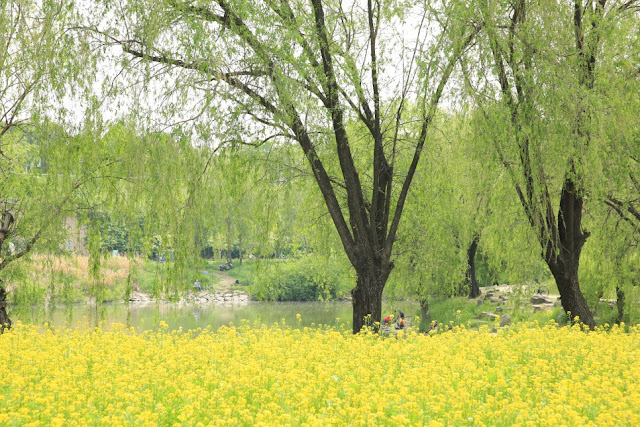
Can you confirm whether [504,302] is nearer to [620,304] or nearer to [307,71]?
[620,304]

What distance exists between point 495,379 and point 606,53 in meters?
6.11

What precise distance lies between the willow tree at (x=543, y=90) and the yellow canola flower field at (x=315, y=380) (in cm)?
259

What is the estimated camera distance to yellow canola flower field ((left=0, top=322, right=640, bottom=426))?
16.3 ft

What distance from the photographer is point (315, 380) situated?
566 cm

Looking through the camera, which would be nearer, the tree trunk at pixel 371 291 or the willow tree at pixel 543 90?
the willow tree at pixel 543 90

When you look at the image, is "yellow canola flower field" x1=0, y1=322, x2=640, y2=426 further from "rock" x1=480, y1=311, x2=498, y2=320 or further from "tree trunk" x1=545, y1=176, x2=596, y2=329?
"rock" x1=480, y1=311, x2=498, y2=320

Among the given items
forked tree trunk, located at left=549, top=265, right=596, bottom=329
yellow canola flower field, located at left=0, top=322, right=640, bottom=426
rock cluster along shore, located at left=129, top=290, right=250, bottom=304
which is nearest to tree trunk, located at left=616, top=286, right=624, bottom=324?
forked tree trunk, located at left=549, top=265, right=596, bottom=329

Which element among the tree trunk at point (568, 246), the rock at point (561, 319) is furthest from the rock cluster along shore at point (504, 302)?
→ the tree trunk at point (568, 246)

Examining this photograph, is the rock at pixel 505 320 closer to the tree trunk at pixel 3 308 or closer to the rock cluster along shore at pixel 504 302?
the rock cluster along shore at pixel 504 302

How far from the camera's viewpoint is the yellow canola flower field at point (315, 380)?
498 cm

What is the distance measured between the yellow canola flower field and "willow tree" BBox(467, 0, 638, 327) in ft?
8.49

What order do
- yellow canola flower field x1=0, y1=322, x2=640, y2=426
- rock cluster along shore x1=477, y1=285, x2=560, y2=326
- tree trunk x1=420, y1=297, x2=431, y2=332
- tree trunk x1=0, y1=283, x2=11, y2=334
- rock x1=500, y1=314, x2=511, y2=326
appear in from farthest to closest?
tree trunk x1=420, y1=297, x2=431, y2=332, rock cluster along shore x1=477, y1=285, x2=560, y2=326, rock x1=500, y1=314, x2=511, y2=326, tree trunk x1=0, y1=283, x2=11, y2=334, yellow canola flower field x1=0, y1=322, x2=640, y2=426

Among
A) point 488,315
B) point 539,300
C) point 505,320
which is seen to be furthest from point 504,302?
point 505,320

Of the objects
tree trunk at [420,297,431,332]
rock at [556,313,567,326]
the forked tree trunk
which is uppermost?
the forked tree trunk
